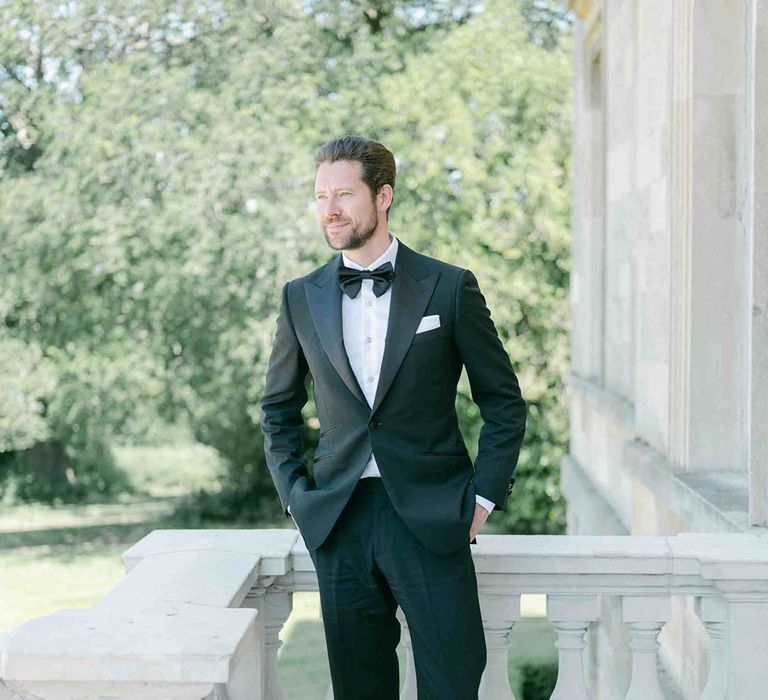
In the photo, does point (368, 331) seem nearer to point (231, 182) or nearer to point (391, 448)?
point (391, 448)

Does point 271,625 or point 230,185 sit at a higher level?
point 230,185

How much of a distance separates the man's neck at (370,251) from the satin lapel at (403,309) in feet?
0.16

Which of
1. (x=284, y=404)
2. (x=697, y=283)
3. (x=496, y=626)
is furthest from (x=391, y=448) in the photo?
(x=697, y=283)

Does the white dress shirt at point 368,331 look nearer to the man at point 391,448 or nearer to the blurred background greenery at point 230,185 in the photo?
the man at point 391,448

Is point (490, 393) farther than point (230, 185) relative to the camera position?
No

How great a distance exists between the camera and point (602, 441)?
8.41 metres

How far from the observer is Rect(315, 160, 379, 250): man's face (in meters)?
2.71

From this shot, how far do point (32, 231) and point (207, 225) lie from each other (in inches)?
96.8

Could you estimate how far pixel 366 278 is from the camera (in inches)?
110

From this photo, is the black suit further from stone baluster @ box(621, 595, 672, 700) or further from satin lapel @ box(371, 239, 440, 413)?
stone baluster @ box(621, 595, 672, 700)

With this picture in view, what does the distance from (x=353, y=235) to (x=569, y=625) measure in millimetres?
1138

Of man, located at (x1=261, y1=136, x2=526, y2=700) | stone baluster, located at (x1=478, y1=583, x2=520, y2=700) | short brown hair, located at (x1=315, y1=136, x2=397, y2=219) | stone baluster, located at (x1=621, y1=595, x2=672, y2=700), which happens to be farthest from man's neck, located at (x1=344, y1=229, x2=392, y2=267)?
stone baluster, located at (x1=621, y1=595, x2=672, y2=700)

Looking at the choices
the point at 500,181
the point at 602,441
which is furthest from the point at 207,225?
the point at 602,441

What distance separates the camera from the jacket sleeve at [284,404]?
9.50 feet
